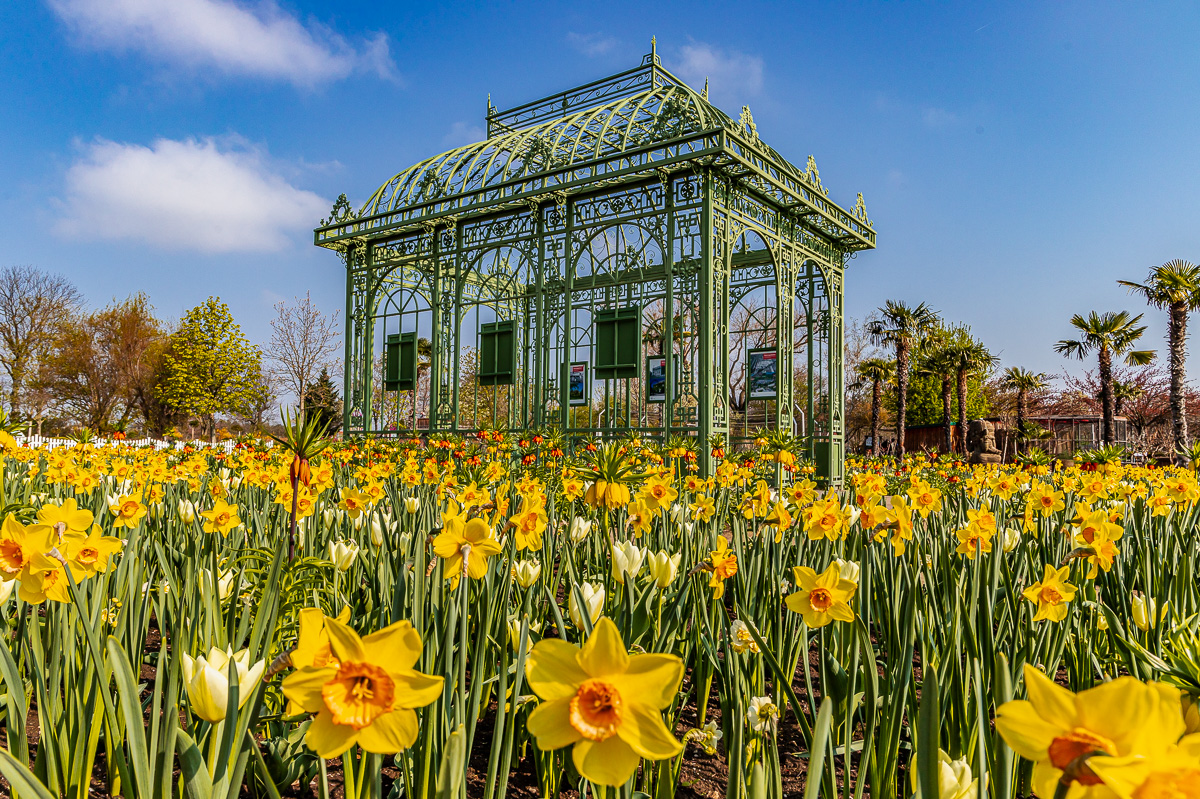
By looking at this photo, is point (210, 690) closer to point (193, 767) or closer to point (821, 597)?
point (193, 767)

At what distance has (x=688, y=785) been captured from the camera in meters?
1.77

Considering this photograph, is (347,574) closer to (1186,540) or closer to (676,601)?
(676,601)

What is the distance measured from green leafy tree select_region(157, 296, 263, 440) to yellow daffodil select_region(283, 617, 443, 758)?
3320 cm

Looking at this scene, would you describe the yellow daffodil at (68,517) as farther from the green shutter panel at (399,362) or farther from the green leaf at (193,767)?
the green shutter panel at (399,362)

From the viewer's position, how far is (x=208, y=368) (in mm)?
30344

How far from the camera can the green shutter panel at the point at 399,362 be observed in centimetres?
1439

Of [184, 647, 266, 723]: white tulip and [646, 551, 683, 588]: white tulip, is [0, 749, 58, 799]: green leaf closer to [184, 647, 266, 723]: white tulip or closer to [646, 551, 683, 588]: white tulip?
[184, 647, 266, 723]: white tulip

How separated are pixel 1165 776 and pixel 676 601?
5.01 feet

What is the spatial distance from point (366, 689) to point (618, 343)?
435 inches

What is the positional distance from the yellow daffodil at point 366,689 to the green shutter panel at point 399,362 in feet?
46.2

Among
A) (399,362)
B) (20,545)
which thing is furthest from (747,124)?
(20,545)

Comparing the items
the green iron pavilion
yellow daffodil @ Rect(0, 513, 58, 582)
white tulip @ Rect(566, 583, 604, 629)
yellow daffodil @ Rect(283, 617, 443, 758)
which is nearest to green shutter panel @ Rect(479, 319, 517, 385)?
the green iron pavilion

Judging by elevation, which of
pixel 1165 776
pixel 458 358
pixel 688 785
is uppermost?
pixel 458 358

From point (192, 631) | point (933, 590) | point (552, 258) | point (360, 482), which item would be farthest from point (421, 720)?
point (552, 258)
